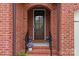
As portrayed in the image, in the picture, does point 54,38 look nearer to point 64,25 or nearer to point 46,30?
point 64,25

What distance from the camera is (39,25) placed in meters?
12.9

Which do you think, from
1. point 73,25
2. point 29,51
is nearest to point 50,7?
point 29,51

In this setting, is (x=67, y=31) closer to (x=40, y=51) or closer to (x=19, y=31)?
(x=19, y=31)

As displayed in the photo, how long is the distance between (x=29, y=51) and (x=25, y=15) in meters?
1.79

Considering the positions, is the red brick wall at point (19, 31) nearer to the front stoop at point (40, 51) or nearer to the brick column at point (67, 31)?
the front stoop at point (40, 51)

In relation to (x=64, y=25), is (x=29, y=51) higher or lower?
lower

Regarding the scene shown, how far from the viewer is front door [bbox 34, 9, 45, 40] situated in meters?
12.6

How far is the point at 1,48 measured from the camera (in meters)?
6.52

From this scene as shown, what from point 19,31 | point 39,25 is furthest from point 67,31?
point 39,25

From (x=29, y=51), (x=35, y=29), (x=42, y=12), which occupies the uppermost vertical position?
(x=42, y=12)

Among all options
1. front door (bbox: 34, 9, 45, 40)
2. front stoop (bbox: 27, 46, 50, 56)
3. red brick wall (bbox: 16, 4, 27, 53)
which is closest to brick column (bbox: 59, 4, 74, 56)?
red brick wall (bbox: 16, 4, 27, 53)

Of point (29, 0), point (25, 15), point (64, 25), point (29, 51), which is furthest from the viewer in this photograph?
point (25, 15)

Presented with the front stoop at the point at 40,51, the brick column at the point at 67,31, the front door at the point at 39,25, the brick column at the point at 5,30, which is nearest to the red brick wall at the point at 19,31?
the front stoop at the point at 40,51

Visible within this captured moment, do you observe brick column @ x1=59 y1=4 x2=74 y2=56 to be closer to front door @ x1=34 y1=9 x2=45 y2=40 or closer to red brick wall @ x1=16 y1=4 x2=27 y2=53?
red brick wall @ x1=16 y1=4 x2=27 y2=53
